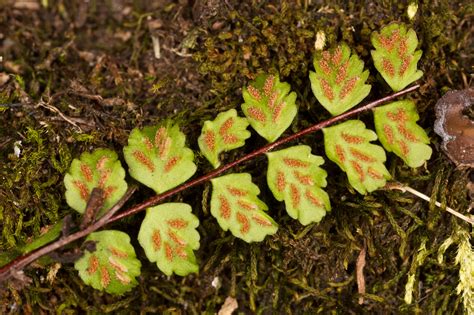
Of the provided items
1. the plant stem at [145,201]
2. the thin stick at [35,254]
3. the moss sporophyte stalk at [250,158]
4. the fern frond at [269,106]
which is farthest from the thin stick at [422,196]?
the thin stick at [35,254]

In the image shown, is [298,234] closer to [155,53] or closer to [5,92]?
[155,53]

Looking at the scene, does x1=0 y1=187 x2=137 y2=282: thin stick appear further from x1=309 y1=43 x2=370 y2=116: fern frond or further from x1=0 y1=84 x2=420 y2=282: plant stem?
x1=309 y1=43 x2=370 y2=116: fern frond

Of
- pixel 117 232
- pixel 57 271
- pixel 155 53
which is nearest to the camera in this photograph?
pixel 117 232

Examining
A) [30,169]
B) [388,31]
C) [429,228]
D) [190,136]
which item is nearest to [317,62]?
[388,31]

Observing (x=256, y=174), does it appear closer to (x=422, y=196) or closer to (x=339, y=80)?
(x=339, y=80)

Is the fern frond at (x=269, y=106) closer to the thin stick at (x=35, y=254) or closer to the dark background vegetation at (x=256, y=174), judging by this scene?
the dark background vegetation at (x=256, y=174)
